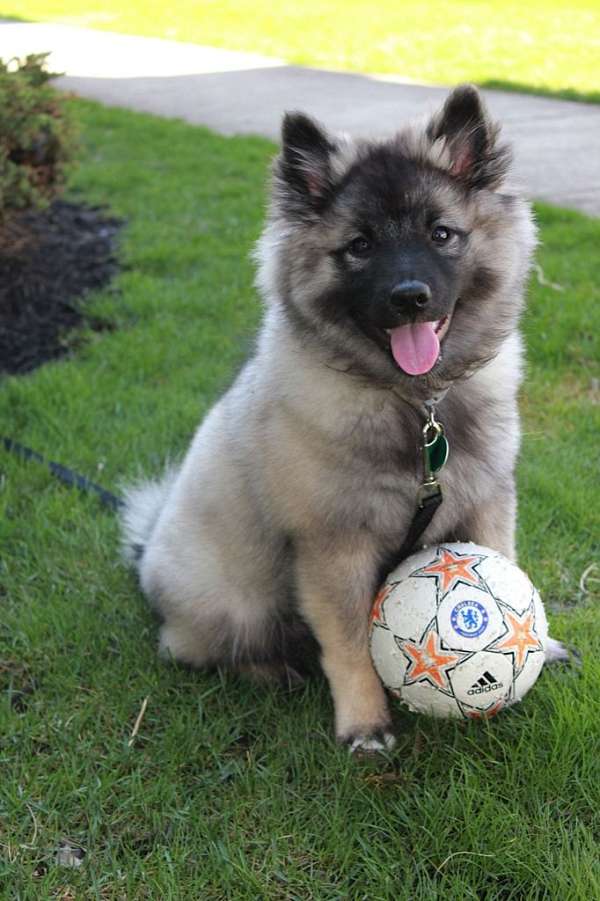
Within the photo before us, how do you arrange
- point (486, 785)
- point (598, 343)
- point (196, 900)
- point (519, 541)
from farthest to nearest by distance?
point (598, 343) < point (519, 541) < point (486, 785) < point (196, 900)

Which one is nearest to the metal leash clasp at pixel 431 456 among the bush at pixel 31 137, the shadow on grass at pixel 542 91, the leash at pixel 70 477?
the leash at pixel 70 477

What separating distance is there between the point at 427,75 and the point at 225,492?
969cm

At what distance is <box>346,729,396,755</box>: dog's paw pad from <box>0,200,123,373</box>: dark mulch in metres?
3.05

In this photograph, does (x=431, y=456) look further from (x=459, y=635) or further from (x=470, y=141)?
(x=470, y=141)

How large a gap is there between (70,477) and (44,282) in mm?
2242

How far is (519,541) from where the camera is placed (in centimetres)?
334

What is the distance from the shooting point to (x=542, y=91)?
10211 millimetres

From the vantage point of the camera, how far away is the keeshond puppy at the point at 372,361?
232 cm

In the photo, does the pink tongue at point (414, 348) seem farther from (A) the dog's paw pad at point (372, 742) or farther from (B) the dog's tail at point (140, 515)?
(B) the dog's tail at point (140, 515)

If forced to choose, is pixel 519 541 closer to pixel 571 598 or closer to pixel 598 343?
pixel 571 598

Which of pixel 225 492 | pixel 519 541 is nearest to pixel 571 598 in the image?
pixel 519 541

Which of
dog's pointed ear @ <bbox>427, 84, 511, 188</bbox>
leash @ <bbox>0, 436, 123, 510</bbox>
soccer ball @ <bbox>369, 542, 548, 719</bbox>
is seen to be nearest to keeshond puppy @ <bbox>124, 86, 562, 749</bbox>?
dog's pointed ear @ <bbox>427, 84, 511, 188</bbox>

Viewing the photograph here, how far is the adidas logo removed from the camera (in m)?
2.31

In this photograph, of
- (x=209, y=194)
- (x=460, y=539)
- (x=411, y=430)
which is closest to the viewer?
(x=411, y=430)
